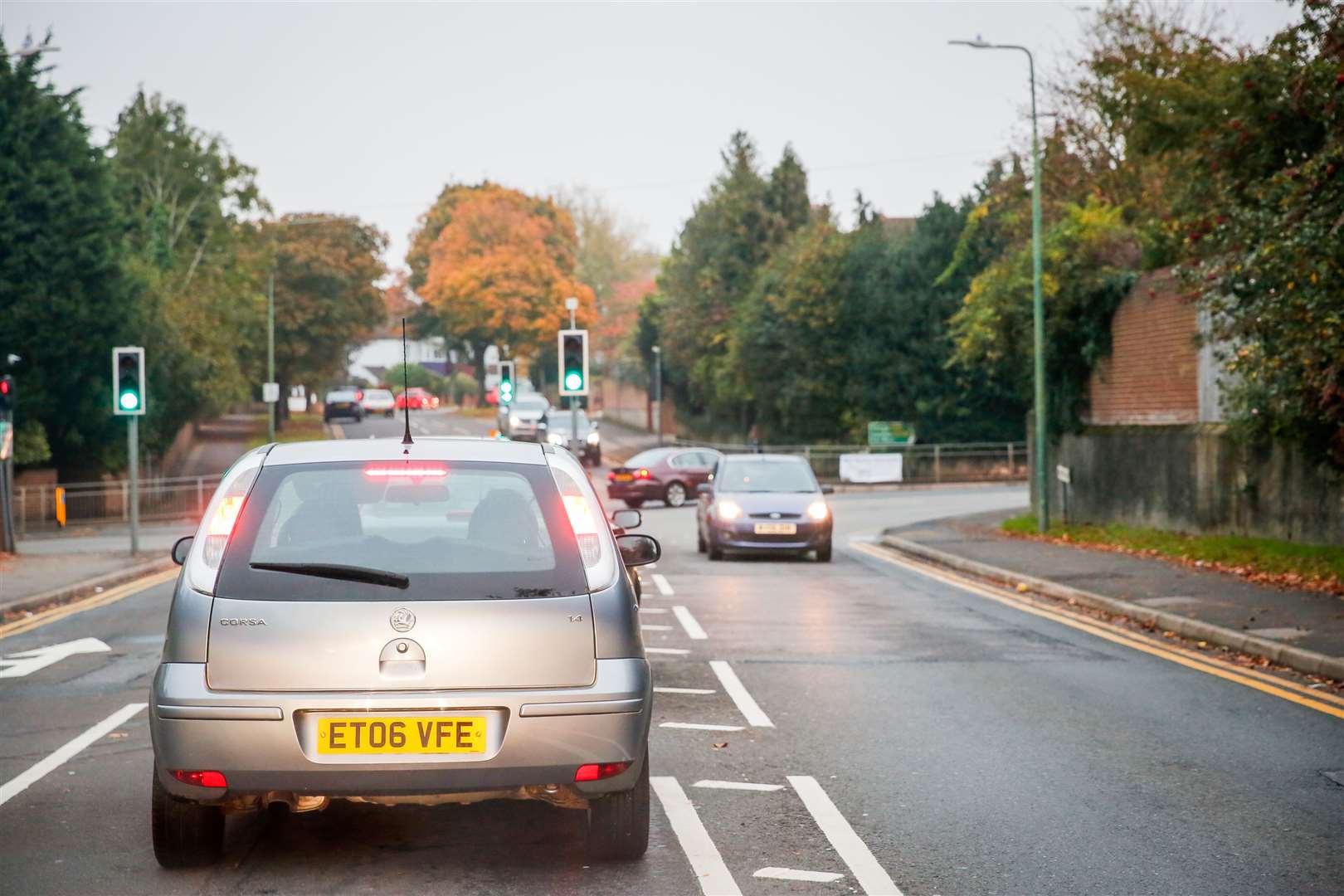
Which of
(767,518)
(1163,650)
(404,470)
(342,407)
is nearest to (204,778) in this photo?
(404,470)

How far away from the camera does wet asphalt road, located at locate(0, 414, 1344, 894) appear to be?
568cm

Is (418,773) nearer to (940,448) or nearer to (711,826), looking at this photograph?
(711,826)

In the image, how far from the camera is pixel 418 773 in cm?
524

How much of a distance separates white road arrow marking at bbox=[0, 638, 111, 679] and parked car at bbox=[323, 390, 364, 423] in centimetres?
6610

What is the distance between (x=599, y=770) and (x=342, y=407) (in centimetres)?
7486

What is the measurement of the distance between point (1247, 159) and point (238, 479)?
14.3m

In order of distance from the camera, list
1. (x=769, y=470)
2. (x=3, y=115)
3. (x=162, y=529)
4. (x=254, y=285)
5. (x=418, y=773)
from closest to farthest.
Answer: (x=418, y=773) → (x=769, y=470) → (x=162, y=529) → (x=3, y=115) → (x=254, y=285)

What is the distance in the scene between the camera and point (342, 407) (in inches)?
3086

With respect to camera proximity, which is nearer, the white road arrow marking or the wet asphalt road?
the wet asphalt road

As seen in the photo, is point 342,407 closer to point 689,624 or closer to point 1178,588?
point 1178,588

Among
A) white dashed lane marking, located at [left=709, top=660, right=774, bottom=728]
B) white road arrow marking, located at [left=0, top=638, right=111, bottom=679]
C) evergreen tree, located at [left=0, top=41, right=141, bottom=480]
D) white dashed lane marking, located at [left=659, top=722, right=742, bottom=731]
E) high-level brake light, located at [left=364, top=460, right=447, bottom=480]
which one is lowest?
white road arrow marking, located at [left=0, top=638, right=111, bottom=679]

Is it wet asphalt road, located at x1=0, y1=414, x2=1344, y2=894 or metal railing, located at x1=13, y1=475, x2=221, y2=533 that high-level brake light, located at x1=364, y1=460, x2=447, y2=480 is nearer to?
wet asphalt road, located at x1=0, y1=414, x2=1344, y2=894

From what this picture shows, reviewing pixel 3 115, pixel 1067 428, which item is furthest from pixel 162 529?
pixel 1067 428

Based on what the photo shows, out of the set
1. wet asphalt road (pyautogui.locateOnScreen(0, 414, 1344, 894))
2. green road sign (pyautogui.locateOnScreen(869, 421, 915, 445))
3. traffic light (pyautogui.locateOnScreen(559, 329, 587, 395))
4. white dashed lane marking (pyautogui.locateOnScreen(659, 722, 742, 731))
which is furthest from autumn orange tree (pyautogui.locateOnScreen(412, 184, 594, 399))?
white dashed lane marking (pyautogui.locateOnScreen(659, 722, 742, 731))
